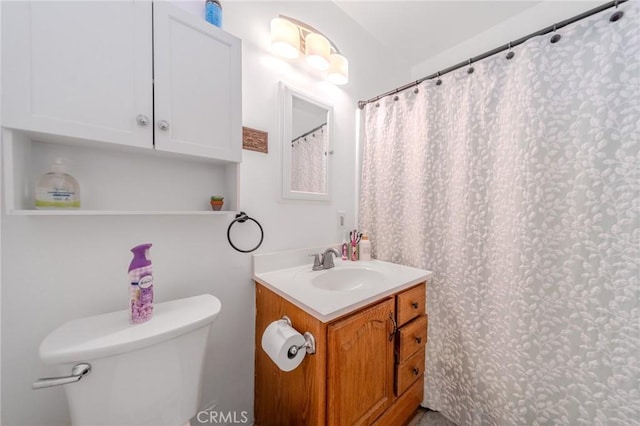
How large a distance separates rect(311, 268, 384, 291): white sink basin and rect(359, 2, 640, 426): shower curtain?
0.30m

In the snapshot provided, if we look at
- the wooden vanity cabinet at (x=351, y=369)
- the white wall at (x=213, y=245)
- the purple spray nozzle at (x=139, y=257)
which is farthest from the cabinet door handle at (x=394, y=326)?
the purple spray nozzle at (x=139, y=257)

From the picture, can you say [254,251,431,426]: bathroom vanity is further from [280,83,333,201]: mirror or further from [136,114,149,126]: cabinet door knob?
[136,114,149,126]: cabinet door knob

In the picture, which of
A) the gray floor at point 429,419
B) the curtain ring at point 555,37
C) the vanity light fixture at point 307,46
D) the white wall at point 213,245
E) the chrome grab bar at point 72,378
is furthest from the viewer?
the gray floor at point 429,419

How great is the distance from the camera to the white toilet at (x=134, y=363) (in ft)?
1.88

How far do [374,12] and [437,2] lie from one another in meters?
0.37

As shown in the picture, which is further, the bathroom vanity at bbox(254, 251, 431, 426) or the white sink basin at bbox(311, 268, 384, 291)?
the white sink basin at bbox(311, 268, 384, 291)

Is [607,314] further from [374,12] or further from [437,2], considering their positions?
[374,12]

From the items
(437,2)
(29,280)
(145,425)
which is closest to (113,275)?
(29,280)

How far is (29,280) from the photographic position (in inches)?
26.2

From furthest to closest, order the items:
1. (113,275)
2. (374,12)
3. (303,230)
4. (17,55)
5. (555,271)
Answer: (374,12), (303,230), (555,271), (113,275), (17,55)

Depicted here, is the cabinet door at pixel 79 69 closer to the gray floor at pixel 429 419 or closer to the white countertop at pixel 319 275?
the white countertop at pixel 319 275

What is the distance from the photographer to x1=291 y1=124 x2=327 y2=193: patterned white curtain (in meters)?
1.24

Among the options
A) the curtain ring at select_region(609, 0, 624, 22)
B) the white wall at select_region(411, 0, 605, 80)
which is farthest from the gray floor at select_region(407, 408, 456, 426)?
the white wall at select_region(411, 0, 605, 80)

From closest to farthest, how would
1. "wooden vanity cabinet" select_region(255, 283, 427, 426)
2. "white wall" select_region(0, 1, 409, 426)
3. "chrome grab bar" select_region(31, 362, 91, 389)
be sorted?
"chrome grab bar" select_region(31, 362, 91, 389) → "white wall" select_region(0, 1, 409, 426) → "wooden vanity cabinet" select_region(255, 283, 427, 426)
